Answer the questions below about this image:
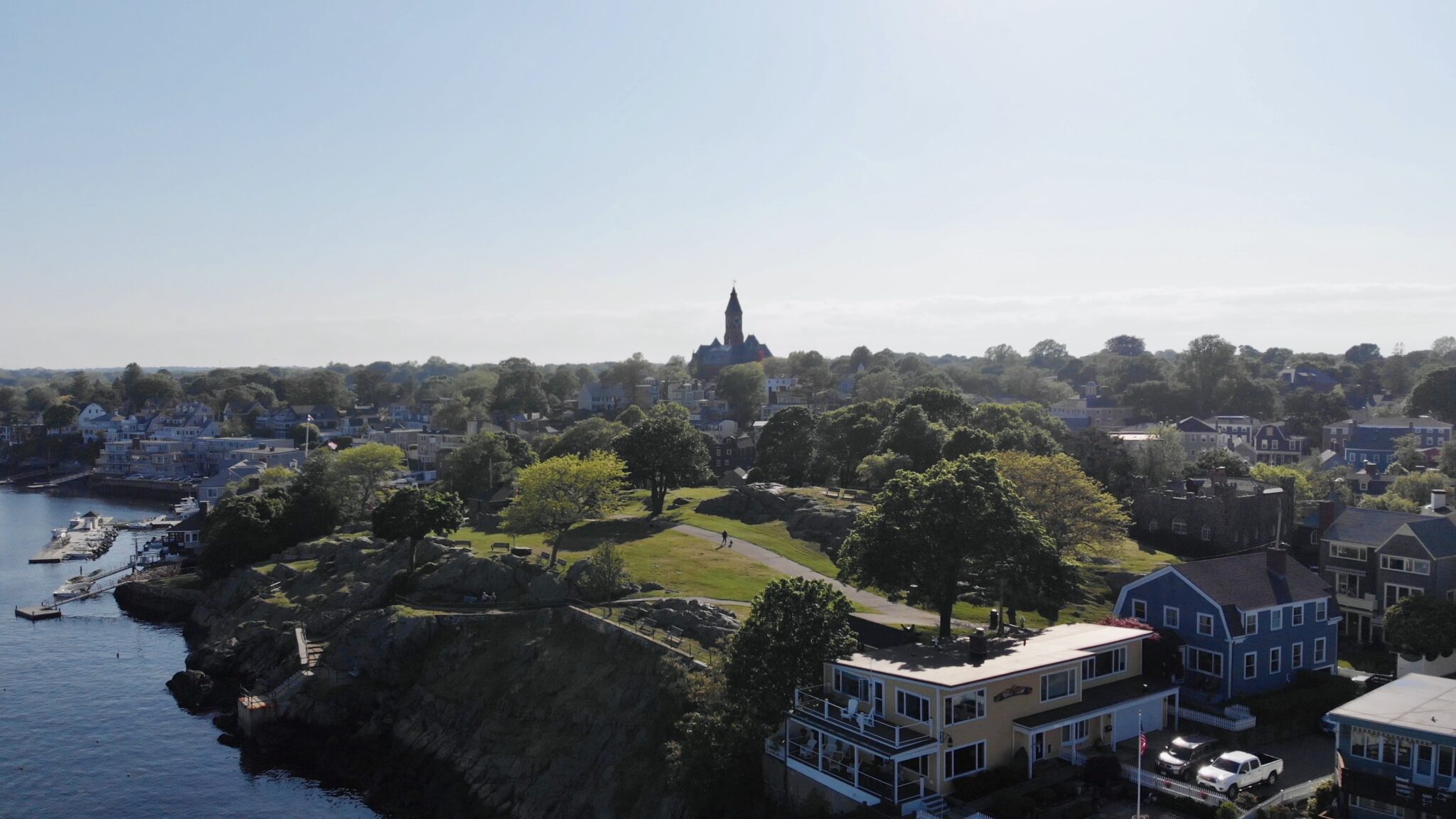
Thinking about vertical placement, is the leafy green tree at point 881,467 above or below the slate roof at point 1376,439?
above

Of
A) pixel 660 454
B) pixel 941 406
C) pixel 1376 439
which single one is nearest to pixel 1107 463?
pixel 941 406

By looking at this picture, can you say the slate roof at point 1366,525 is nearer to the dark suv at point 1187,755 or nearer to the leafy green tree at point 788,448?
the dark suv at point 1187,755

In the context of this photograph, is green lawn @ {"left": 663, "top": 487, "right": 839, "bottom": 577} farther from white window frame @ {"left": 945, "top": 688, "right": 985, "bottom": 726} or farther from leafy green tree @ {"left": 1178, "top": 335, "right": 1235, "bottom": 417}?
leafy green tree @ {"left": 1178, "top": 335, "right": 1235, "bottom": 417}

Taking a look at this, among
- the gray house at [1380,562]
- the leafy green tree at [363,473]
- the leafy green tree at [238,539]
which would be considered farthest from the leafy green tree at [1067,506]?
the leafy green tree at [238,539]

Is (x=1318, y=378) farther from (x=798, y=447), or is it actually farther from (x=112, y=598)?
(x=112, y=598)

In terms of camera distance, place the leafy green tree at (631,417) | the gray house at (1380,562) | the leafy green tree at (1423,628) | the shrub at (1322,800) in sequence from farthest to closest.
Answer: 1. the leafy green tree at (631,417)
2. the gray house at (1380,562)
3. the leafy green tree at (1423,628)
4. the shrub at (1322,800)

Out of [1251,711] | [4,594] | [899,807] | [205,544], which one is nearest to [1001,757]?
[899,807]
